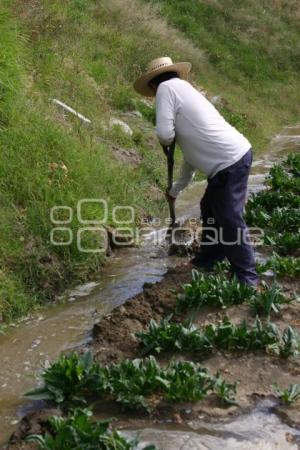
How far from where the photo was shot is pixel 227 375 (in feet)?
13.7

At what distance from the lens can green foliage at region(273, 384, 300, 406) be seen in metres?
3.84

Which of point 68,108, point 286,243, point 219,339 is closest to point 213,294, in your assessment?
point 219,339

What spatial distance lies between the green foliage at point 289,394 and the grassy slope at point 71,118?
2.44 m

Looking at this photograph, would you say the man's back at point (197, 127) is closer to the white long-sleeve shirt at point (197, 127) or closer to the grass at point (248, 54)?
the white long-sleeve shirt at point (197, 127)

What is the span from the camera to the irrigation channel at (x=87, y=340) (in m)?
3.54

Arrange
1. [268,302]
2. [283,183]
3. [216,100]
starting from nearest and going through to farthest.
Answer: [268,302] < [283,183] < [216,100]

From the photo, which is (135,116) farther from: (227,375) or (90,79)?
(227,375)

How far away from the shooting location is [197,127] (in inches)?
209

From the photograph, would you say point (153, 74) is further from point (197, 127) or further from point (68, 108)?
point (68, 108)

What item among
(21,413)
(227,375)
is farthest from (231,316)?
(21,413)

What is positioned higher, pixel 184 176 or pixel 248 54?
pixel 184 176

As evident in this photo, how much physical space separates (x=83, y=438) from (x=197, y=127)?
9.48ft

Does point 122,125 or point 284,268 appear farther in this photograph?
point 122,125

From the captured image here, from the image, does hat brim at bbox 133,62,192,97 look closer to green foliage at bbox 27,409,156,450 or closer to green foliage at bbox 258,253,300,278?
green foliage at bbox 258,253,300,278
